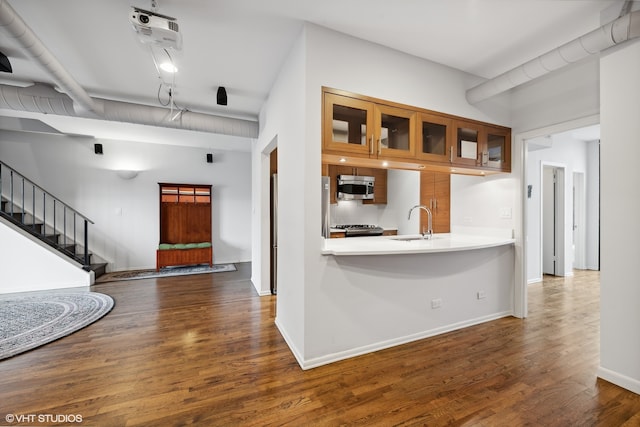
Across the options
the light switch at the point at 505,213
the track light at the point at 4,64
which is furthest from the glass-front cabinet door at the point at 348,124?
the track light at the point at 4,64

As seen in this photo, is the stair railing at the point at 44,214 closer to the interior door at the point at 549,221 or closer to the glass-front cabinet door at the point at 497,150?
the glass-front cabinet door at the point at 497,150

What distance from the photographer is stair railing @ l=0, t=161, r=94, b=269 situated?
16.4 ft

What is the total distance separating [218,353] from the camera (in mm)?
2555

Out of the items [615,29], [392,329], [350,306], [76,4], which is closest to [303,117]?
[350,306]

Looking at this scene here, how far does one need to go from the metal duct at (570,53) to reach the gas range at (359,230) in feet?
9.87

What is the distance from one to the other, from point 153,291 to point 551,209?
7.81 m

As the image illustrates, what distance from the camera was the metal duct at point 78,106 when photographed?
8.05 ft

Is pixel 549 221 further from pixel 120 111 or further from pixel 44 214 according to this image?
pixel 44 214

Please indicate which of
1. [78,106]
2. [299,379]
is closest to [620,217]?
[299,379]

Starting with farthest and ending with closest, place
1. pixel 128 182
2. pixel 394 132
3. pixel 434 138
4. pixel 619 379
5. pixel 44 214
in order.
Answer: pixel 128 182 < pixel 44 214 < pixel 434 138 < pixel 394 132 < pixel 619 379

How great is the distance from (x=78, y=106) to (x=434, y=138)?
4.26m

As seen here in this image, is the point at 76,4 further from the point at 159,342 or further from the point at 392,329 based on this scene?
the point at 392,329

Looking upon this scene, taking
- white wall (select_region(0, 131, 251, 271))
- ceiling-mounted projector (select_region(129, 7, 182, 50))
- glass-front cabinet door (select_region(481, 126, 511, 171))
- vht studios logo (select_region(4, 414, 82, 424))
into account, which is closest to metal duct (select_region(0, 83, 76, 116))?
ceiling-mounted projector (select_region(129, 7, 182, 50))

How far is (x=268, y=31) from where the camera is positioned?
2.44 m
